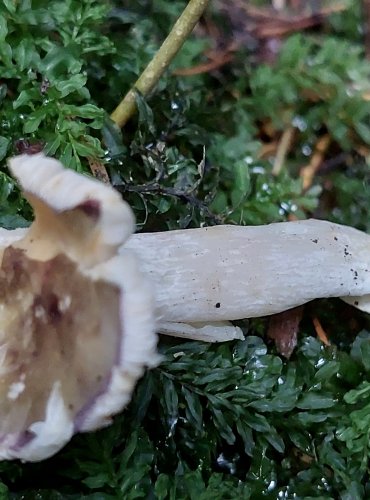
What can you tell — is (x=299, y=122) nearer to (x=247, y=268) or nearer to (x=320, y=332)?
(x=320, y=332)

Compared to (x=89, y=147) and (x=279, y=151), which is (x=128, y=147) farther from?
(x=279, y=151)

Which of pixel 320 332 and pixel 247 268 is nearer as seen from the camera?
pixel 247 268

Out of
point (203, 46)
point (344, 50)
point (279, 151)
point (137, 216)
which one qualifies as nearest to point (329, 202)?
point (279, 151)

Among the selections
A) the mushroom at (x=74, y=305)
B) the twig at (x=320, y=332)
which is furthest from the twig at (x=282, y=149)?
the mushroom at (x=74, y=305)

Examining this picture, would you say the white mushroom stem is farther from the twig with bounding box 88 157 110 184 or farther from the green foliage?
the twig with bounding box 88 157 110 184

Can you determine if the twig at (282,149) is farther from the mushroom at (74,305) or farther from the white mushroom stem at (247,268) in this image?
the mushroom at (74,305)

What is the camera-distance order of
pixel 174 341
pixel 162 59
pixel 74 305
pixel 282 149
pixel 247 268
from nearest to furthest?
pixel 74 305
pixel 247 268
pixel 174 341
pixel 162 59
pixel 282 149

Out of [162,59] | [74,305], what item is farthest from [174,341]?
[162,59]

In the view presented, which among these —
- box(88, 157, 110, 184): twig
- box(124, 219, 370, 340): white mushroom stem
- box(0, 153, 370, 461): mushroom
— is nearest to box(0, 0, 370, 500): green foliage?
box(88, 157, 110, 184): twig
